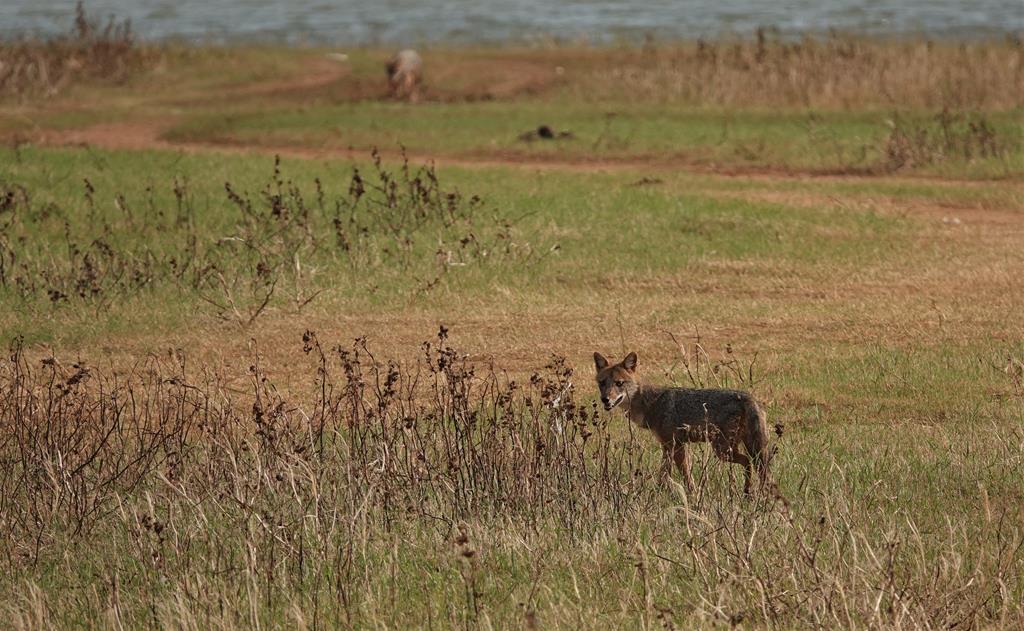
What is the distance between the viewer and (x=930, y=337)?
12.6 metres

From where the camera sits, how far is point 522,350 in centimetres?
1254

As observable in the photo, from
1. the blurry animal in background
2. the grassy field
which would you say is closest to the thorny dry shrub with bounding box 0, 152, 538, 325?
the grassy field

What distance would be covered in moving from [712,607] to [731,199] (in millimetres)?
13007

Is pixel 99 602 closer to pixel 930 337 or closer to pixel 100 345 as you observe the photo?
pixel 100 345

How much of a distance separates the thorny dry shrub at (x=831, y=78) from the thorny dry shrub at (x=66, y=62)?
10901mm

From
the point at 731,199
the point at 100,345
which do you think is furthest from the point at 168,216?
the point at 731,199

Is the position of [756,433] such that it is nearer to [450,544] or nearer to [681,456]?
[681,456]

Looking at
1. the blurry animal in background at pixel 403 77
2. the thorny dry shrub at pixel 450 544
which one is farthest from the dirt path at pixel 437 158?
the thorny dry shrub at pixel 450 544

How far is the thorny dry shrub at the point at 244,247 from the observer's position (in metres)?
14.5

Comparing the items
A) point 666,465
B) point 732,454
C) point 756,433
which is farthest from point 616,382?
point 756,433

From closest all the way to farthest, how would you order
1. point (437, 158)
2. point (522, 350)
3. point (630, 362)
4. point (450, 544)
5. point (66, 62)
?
point (450, 544) < point (630, 362) < point (522, 350) < point (437, 158) < point (66, 62)

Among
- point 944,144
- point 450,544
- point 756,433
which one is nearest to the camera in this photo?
point 450,544

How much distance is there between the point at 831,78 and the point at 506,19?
28128 mm

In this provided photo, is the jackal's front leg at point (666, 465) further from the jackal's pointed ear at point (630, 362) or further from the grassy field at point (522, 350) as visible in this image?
the jackal's pointed ear at point (630, 362)
